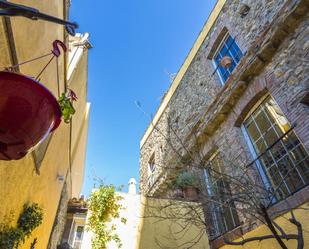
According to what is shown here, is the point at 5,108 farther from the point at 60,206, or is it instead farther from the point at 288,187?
the point at 60,206

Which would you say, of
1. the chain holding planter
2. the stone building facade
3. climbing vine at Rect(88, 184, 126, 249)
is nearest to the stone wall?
the stone building facade

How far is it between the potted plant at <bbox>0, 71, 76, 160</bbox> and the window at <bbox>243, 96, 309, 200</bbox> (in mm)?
3525

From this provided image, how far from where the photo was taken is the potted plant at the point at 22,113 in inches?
52.3

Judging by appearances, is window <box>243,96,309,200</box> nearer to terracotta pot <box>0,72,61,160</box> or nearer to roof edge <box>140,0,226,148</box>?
roof edge <box>140,0,226,148</box>

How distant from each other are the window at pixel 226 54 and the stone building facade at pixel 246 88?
0.10ft

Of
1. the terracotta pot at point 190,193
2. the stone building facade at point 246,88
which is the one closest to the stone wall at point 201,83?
the stone building facade at point 246,88

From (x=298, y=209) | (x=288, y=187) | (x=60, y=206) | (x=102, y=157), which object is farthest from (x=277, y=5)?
(x=60, y=206)

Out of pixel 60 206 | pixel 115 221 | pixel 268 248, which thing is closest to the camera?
pixel 268 248

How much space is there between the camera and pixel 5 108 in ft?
4.33

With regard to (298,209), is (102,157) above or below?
above

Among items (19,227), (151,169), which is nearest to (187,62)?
(151,169)

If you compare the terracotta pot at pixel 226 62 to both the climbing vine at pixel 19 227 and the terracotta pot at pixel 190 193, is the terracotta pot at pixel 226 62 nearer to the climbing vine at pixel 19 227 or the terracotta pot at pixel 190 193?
the terracotta pot at pixel 190 193

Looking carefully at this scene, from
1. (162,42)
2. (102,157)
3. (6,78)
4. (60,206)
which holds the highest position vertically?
(162,42)

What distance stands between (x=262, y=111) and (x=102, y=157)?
20.1 ft
